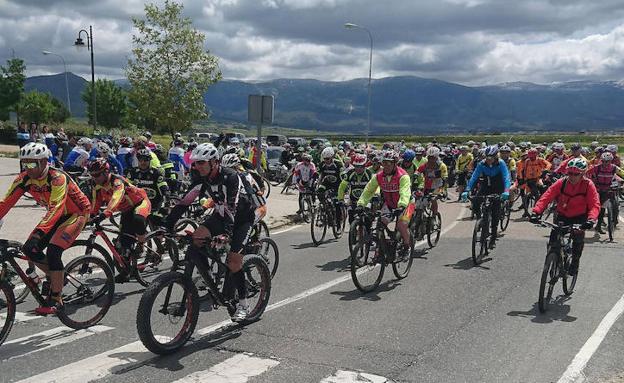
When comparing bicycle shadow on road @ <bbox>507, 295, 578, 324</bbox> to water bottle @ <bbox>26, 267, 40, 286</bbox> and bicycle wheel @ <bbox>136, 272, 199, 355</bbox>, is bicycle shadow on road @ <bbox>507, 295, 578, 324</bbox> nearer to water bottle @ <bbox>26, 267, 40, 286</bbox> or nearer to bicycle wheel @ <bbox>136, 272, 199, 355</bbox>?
bicycle wheel @ <bbox>136, 272, 199, 355</bbox>

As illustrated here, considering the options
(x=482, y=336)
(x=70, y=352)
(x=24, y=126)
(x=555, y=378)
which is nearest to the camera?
(x=555, y=378)

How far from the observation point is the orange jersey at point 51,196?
6355 millimetres

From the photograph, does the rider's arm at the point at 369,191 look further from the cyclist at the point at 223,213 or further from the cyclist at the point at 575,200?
the cyclist at the point at 223,213

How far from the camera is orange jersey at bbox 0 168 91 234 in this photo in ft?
20.9

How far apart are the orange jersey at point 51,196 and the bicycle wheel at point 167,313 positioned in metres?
1.55

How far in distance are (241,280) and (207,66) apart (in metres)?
26.2

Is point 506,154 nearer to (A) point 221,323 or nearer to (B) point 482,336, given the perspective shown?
(B) point 482,336

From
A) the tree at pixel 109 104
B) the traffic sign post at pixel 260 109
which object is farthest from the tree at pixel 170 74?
the tree at pixel 109 104

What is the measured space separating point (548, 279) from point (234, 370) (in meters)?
4.61

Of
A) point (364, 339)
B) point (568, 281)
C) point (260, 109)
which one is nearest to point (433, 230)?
point (568, 281)

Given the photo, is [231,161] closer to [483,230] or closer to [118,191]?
[118,191]

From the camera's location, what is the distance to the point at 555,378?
5.50 meters

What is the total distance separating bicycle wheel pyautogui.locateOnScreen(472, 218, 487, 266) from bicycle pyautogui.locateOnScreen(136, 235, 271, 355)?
16.7 feet

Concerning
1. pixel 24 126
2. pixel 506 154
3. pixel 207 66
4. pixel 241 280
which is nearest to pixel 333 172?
pixel 506 154
